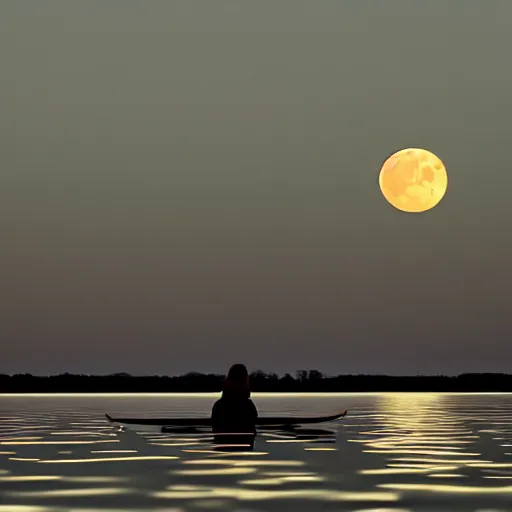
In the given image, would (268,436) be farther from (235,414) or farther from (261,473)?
(261,473)

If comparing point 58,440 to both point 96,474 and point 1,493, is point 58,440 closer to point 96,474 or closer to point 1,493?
point 96,474

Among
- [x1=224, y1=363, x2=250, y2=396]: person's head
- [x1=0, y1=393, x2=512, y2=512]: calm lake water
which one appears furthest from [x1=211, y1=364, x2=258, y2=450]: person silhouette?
[x1=0, y1=393, x2=512, y2=512]: calm lake water

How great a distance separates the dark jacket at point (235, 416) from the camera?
40188 mm

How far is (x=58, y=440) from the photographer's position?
1750 inches

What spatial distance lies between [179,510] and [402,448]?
1876cm

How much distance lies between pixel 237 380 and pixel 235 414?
2.53 meters

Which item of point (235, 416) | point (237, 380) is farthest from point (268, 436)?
point (237, 380)

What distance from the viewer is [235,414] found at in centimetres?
4109

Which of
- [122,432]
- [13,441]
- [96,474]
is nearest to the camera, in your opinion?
[96,474]

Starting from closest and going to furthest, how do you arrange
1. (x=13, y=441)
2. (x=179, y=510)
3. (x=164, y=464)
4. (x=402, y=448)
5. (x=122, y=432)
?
(x=179, y=510)
(x=164, y=464)
(x=402, y=448)
(x=13, y=441)
(x=122, y=432)

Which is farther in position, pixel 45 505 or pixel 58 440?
pixel 58 440

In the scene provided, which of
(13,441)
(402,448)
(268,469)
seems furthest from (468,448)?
(13,441)

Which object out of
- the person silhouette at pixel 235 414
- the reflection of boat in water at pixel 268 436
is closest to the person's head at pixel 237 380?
the person silhouette at pixel 235 414

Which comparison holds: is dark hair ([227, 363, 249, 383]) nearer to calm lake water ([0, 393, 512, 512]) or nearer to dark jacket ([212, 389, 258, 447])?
dark jacket ([212, 389, 258, 447])
